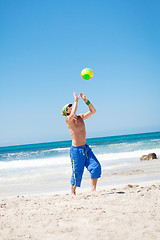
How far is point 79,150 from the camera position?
509 centimetres

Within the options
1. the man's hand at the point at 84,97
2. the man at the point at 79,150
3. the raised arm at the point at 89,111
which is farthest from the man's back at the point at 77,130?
the man's hand at the point at 84,97

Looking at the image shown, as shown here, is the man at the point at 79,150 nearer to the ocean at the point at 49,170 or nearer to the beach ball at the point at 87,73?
the beach ball at the point at 87,73

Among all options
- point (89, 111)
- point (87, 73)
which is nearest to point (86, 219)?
point (89, 111)

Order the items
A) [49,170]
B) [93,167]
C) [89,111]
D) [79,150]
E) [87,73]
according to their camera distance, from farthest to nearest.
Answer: [49,170], [87,73], [89,111], [79,150], [93,167]

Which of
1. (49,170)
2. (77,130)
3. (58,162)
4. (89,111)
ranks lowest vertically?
(58,162)

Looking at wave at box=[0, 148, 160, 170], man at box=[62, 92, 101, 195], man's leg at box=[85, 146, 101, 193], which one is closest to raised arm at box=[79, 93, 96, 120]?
man at box=[62, 92, 101, 195]

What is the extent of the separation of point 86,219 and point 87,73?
334 centimetres

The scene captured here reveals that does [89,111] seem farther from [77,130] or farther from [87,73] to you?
[87,73]

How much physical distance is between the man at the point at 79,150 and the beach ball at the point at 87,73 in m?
0.62

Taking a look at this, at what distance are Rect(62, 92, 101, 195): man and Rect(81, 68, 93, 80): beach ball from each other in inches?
Answer: 24.5

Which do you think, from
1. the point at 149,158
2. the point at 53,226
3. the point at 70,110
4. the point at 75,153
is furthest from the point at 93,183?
the point at 149,158

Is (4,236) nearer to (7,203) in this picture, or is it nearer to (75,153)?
(7,203)

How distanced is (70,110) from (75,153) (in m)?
0.91

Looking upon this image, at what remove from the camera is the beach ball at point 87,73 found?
5.67 meters
